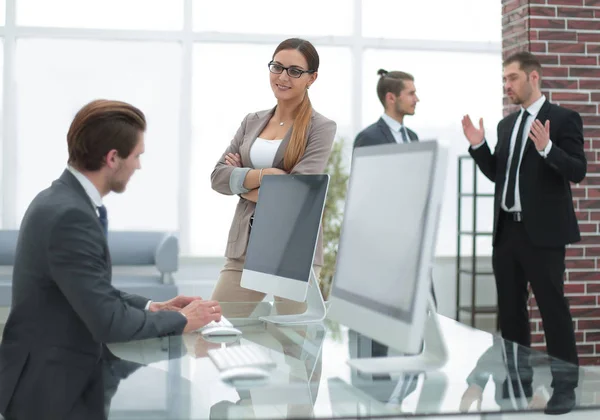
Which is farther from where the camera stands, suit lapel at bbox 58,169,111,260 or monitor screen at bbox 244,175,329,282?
monitor screen at bbox 244,175,329,282

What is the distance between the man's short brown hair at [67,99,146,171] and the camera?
72.8 inches

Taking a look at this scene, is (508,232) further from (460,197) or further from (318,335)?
(460,197)

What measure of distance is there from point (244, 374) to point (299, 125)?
58.3 inches

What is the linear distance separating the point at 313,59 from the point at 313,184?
77 cm

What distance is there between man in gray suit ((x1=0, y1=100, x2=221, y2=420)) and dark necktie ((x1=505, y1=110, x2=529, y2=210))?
2.54 meters

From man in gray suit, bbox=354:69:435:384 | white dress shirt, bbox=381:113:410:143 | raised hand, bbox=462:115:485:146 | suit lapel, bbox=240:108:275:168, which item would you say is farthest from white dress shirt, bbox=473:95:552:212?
suit lapel, bbox=240:108:275:168

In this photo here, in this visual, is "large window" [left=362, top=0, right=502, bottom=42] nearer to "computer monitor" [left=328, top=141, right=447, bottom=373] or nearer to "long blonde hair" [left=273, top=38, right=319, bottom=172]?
"long blonde hair" [left=273, top=38, right=319, bottom=172]

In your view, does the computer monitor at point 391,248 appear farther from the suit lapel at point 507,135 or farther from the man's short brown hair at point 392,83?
the man's short brown hair at point 392,83

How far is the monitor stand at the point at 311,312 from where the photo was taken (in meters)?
2.57

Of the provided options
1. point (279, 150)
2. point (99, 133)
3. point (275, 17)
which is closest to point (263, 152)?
point (279, 150)

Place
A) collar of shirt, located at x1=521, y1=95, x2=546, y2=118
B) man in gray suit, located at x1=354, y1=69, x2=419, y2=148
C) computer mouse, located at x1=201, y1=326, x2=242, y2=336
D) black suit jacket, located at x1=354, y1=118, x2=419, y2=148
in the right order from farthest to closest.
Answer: man in gray suit, located at x1=354, y1=69, x2=419, y2=148 < black suit jacket, located at x1=354, y1=118, x2=419, y2=148 < collar of shirt, located at x1=521, y1=95, x2=546, y2=118 < computer mouse, located at x1=201, y1=326, x2=242, y2=336

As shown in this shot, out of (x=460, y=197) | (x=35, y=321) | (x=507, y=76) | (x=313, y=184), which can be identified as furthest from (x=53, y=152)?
(x=35, y=321)

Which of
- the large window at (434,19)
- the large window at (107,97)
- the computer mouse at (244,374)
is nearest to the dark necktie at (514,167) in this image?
the computer mouse at (244,374)

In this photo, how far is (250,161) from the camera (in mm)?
3133
